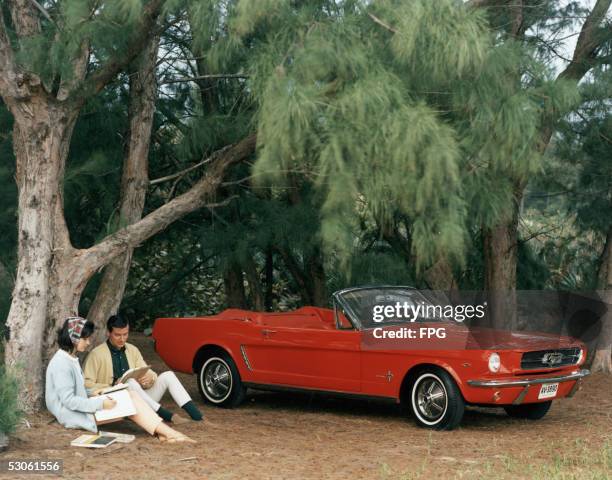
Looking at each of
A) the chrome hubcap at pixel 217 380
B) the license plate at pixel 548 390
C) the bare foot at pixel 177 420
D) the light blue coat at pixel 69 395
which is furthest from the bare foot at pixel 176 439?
the license plate at pixel 548 390

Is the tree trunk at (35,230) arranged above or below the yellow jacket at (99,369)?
above

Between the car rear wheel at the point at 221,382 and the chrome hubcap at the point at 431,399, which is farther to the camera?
the car rear wheel at the point at 221,382

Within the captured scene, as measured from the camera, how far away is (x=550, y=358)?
10094 mm

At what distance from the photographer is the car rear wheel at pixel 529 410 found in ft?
35.4

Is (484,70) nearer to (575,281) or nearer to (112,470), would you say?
(112,470)

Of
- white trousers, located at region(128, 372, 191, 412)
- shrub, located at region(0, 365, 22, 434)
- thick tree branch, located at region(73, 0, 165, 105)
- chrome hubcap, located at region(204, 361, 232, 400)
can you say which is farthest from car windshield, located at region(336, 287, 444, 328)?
shrub, located at region(0, 365, 22, 434)

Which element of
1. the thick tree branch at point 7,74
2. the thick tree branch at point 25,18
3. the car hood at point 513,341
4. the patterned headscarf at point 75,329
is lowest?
the car hood at point 513,341

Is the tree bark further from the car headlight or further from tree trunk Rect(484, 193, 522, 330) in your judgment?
the car headlight

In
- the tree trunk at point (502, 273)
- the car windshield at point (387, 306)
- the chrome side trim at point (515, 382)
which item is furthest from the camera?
the tree trunk at point (502, 273)

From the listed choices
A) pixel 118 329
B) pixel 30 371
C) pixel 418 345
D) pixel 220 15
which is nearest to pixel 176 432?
pixel 118 329

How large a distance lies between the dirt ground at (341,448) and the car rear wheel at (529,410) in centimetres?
11

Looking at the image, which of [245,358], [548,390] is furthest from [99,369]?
[548,390]

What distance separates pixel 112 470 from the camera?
768cm

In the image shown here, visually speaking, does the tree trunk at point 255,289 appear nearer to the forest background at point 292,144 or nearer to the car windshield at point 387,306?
the forest background at point 292,144
